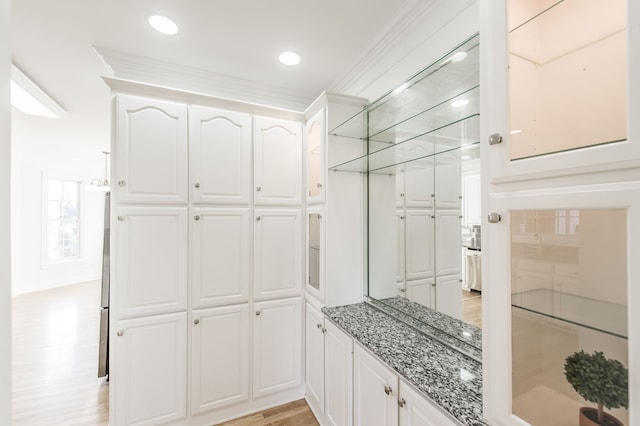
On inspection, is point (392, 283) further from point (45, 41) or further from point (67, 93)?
point (67, 93)

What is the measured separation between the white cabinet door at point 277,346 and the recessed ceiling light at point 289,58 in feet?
6.40

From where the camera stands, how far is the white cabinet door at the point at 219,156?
2.04 metres

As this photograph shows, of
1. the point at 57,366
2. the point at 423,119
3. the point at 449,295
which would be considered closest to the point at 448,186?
the point at 423,119

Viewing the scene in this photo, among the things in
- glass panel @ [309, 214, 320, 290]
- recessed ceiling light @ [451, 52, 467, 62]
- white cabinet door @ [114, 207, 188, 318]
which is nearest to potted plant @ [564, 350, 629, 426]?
recessed ceiling light @ [451, 52, 467, 62]

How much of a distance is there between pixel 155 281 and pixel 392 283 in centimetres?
167

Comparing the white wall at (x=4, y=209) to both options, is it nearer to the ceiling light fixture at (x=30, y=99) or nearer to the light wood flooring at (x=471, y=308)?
the light wood flooring at (x=471, y=308)

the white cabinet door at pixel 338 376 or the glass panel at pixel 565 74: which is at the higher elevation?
the glass panel at pixel 565 74

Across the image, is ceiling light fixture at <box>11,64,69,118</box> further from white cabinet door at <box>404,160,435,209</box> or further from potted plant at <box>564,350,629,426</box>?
potted plant at <box>564,350,629,426</box>

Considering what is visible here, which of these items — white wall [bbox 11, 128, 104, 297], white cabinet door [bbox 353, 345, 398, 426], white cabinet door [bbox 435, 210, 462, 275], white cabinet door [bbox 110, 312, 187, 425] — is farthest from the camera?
white wall [bbox 11, 128, 104, 297]

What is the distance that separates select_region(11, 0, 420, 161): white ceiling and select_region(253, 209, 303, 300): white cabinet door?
3.94ft

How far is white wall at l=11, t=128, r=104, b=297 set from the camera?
17.1ft

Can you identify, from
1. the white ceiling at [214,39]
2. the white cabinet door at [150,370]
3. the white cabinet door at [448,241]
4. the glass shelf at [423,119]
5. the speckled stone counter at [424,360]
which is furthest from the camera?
the white cabinet door at [150,370]

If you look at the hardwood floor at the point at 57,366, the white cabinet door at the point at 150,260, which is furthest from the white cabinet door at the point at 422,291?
the hardwood floor at the point at 57,366

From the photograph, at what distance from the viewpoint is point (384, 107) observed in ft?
6.39
